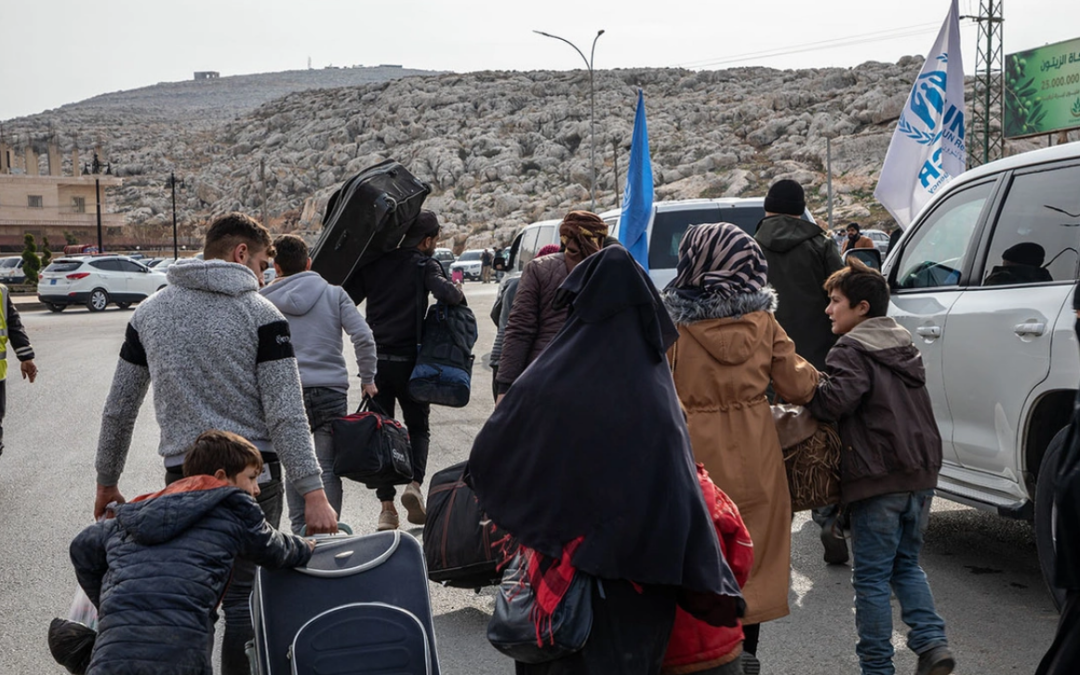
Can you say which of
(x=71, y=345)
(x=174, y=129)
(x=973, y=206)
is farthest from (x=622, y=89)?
(x=973, y=206)

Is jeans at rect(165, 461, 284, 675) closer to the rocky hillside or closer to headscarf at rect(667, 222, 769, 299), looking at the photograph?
headscarf at rect(667, 222, 769, 299)

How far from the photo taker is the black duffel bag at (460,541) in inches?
180

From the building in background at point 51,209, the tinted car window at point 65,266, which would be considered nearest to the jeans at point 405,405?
the tinted car window at point 65,266

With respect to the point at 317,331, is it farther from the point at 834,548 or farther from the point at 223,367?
the point at 834,548

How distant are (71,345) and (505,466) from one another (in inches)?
797

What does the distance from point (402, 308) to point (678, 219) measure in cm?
465

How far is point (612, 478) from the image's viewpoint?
2.54 meters

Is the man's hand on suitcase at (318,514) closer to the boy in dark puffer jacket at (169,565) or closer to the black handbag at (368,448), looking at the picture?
the boy in dark puffer jacket at (169,565)

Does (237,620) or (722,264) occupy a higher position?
(722,264)

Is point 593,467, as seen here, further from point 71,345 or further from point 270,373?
point 71,345

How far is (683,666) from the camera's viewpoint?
279cm

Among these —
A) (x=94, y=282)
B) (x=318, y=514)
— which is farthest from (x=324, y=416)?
(x=94, y=282)

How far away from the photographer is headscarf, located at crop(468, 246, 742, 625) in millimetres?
2529

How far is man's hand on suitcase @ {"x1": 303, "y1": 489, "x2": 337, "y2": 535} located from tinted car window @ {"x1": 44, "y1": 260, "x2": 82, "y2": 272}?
32.1 meters
